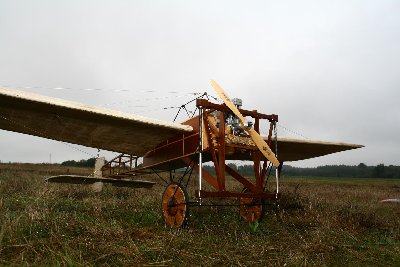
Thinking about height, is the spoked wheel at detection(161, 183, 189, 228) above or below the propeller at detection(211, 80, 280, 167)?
below

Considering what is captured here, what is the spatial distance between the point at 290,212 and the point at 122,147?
493 centimetres

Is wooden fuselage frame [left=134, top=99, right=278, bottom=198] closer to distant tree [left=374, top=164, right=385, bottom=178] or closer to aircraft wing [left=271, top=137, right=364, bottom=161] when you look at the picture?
aircraft wing [left=271, top=137, right=364, bottom=161]

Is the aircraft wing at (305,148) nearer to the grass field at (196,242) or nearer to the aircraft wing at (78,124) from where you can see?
the grass field at (196,242)

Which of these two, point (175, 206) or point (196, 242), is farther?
point (175, 206)

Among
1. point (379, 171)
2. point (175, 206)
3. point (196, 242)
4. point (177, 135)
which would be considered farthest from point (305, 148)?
point (379, 171)

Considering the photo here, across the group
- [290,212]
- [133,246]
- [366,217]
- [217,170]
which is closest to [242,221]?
[290,212]

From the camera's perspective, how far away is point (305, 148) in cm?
1061

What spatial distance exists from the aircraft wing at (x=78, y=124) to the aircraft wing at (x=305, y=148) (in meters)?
3.62

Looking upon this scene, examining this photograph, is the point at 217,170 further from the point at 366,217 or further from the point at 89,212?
the point at 366,217

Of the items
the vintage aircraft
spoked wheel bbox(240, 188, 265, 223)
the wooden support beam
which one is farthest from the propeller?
spoked wheel bbox(240, 188, 265, 223)

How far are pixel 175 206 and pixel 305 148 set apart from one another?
17.7 ft

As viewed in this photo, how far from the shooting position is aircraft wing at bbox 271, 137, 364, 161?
9.80 m

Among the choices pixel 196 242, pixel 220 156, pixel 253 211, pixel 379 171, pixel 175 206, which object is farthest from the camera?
pixel 379 171

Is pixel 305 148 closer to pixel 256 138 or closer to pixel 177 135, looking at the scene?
pixel 256 138
